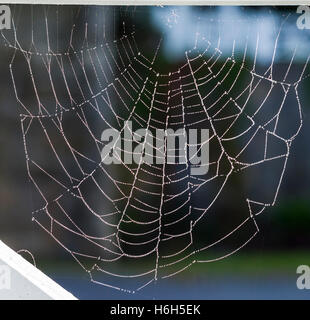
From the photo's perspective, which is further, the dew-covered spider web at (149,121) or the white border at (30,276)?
the dew-covered spider web at (149,121)

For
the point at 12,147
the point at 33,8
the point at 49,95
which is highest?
the point at 33,8

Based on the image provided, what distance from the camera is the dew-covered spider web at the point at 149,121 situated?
7.52 feet

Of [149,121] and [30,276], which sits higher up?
[149,121]

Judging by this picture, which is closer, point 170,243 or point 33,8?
point 33,8

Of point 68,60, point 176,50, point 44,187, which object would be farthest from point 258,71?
point 44,187

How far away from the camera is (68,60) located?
237 centimetres

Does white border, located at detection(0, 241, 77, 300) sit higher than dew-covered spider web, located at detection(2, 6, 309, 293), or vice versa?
dew-covered spider web, located at detection(2, 6, 309, 293)

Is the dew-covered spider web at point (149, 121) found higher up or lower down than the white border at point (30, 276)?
higher up

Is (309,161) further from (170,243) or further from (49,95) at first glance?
(49,95)

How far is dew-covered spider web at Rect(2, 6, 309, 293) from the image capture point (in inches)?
90.2

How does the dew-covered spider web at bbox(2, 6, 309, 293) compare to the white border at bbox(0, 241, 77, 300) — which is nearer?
the white border at bbox(0, 241, 77, 300)

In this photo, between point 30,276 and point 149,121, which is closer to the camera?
point 30,276

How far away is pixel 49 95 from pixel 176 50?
448mm

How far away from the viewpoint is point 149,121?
2.38 metres
